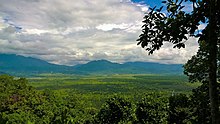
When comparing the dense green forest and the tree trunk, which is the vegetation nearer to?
the tree trunk

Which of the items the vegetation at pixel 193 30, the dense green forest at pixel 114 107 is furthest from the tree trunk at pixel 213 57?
the dense green forest at pixel 114 107

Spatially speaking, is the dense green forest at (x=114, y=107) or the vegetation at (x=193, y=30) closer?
the vegetation at (x=193, y=30)

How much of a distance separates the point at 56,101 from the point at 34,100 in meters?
6.84

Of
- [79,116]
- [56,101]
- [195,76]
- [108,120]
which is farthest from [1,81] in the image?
[195,76]

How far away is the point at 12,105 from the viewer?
5250cm

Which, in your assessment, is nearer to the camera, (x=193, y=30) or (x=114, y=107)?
(x=193, y=30)

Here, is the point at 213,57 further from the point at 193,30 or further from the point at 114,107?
the point at 114,107

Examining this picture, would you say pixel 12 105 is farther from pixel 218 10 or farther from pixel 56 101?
pixel 218 10

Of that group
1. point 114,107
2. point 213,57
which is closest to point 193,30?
point 213,57

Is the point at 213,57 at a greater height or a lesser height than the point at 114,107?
greater

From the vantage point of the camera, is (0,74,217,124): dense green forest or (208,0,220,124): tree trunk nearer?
(208,0,220,124): tree trunk

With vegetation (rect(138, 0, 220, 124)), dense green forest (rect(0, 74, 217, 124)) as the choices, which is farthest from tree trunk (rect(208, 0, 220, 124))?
dense green forest (rect(0, 74, 217, 124))

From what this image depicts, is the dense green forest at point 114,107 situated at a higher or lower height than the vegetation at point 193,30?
lower

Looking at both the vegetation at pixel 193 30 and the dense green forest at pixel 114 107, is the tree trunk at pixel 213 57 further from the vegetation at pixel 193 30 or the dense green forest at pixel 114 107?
the dense green forest at pixel 114 107
